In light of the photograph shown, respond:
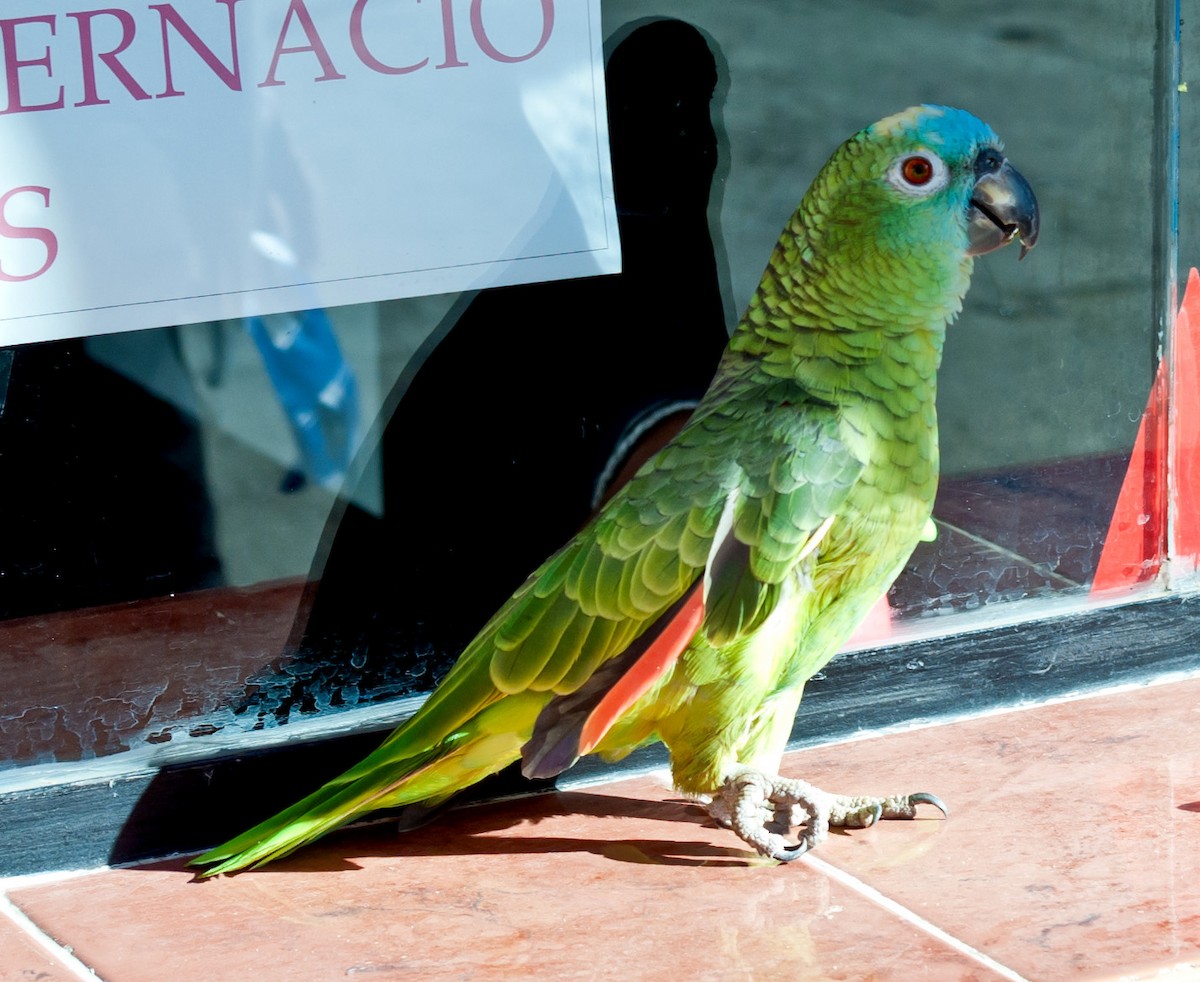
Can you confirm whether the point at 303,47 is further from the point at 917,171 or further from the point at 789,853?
the point at 789,853

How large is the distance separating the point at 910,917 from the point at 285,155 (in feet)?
4.51

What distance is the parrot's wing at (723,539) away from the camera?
173 centimetres

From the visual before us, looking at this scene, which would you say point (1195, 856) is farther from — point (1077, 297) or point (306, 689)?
point (306, 689)

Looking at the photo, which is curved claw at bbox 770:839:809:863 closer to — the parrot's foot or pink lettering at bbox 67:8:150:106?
the parrot's foot

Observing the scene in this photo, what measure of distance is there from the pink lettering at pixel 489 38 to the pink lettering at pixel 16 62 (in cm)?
59

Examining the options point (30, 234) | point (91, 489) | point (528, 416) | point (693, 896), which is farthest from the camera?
point (528, 416)

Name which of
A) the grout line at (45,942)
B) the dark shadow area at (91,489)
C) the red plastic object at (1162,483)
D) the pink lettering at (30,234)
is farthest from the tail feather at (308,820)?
the red plastic object at (1162,483)

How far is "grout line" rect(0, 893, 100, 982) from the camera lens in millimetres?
1724

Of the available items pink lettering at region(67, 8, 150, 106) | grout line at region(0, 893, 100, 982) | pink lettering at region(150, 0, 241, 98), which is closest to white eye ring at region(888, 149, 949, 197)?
pink lettering at region(150, 0, 241, 98)

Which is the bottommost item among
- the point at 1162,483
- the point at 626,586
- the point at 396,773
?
the point at 396,773

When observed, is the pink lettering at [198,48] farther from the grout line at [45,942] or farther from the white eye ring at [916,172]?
the grout line at [45,942]

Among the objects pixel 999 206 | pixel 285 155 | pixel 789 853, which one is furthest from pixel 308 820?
pixel 999 206

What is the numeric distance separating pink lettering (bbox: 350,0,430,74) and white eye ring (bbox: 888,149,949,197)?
2.40ft

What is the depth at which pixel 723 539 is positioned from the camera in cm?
174
